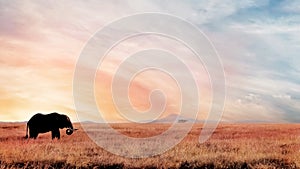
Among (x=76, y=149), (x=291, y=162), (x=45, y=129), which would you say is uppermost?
(x=45, y=129)

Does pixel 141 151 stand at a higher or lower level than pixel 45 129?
lower

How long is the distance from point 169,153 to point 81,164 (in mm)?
3858

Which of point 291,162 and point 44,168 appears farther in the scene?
point 291,162

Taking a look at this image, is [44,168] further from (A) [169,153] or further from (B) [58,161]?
(A) [169,153]

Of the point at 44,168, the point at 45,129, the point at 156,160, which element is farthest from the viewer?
the point at 45,129

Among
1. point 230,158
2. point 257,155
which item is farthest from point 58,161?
point 257,155

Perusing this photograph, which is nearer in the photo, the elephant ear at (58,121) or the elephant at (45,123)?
the elephant at (45,123)

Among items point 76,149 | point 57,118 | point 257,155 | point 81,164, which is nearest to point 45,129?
point 57,118

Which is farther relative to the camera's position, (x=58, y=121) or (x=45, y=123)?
(x=58, y=121)

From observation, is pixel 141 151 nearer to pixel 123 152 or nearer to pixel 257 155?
pixel 123 152

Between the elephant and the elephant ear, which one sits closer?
the elephant

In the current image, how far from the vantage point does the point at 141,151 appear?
56.5 ft

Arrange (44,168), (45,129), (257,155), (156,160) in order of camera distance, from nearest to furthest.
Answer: (44,168), (156,160), (257,155), (45,129)

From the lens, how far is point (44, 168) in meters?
13.7
